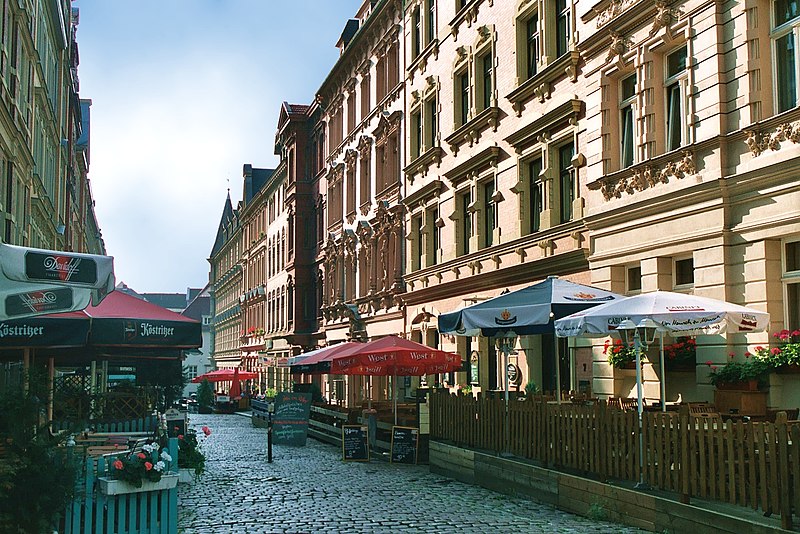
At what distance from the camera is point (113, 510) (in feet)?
33.7

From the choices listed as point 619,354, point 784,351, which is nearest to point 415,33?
point 619,354

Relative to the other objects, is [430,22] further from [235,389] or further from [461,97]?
[235,389]

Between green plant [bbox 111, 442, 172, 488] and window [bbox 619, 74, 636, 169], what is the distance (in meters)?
10.9

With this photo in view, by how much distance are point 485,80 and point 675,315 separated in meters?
15.5

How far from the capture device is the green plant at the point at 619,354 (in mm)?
16625

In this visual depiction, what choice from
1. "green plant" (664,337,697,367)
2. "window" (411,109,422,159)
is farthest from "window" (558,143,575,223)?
"window" (411,109,422,159)

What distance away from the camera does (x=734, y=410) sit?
44.3 feet

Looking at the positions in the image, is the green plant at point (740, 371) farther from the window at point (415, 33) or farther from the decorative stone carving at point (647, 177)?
the window at point (415, 33)

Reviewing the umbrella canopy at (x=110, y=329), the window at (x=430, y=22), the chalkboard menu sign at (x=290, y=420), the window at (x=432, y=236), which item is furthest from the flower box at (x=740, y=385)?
the window at (x=430, y=22)

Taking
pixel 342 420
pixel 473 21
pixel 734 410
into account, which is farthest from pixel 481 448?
pixel 473 21

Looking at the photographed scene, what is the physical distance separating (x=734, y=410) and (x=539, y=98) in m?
10.4

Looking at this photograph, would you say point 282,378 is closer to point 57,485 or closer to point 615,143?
point 615,143

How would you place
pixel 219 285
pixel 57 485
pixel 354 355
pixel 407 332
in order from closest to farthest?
1. pixel 57 485
2. pixel 354 355
3. pixel 407 332
4. pixel 219 285

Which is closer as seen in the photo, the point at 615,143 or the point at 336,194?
the point at 615,143
